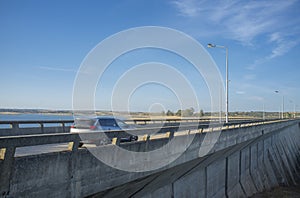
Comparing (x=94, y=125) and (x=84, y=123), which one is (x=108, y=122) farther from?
(x=84, y=123)

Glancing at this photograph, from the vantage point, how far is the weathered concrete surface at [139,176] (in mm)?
4668

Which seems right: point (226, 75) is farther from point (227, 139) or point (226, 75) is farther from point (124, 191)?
point (124, 191)

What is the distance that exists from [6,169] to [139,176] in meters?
4.13

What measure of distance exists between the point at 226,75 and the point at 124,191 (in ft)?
71.8

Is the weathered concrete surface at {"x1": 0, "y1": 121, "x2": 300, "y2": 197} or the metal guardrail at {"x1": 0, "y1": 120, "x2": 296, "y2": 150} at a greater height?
the metal guardrail at {"x1": 0, "y1": 120, "x2": 296, "y2": 150}

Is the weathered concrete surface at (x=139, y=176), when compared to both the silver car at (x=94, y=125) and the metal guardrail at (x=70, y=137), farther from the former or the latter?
the silver car at (x=94, y=125)

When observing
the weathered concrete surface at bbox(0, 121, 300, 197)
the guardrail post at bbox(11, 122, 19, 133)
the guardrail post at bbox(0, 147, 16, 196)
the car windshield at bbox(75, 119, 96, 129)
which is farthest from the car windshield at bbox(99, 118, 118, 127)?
the guardrail post at bbox(0, 147, 16, 196)

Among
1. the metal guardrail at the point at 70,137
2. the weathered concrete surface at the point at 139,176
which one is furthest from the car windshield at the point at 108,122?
the metal guardrail at the point at 70,137

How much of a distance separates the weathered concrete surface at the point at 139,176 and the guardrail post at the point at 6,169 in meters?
0.02

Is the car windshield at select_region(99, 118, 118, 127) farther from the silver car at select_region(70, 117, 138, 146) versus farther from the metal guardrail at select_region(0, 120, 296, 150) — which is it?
the metal guardrail at select_region(0, 120, 296, 150)

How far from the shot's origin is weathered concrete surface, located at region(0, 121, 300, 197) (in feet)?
15.3

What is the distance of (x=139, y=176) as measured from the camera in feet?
25.5

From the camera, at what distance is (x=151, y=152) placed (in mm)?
8359

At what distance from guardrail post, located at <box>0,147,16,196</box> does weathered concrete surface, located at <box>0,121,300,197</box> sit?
0.05 feet
